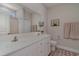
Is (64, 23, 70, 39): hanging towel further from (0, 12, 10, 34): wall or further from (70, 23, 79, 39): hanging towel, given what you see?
(0, 12, 10, 34): wall

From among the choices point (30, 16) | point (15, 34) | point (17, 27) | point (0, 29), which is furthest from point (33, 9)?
point (0, 29)

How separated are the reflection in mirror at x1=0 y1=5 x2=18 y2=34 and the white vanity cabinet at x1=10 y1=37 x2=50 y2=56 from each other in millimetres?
402

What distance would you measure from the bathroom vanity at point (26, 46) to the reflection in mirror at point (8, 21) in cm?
12

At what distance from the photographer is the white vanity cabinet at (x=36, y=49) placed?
127 cm

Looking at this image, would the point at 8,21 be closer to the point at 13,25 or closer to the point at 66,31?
the point at 13,25

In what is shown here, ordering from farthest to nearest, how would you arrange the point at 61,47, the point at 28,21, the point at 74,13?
the point at 61,47 < the point at 74,13 < the point at 28,21

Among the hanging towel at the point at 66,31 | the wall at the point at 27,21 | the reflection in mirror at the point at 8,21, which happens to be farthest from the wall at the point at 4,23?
the hanging towel at the point at 66,31

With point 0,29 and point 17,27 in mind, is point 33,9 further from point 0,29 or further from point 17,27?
point 0,29

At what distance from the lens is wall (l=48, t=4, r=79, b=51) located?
190 cm

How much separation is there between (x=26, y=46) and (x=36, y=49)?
47 cm

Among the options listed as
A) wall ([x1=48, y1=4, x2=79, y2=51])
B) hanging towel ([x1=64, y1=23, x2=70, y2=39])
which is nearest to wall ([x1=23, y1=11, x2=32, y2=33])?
wall ([x1=48, y1=4, x2=79, y2=51])

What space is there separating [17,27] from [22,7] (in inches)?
14.0

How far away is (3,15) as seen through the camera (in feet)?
4.55

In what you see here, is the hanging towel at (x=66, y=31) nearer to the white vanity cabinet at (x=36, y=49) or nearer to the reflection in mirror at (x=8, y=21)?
the white vanity cabinet at (x=36, y=49)
